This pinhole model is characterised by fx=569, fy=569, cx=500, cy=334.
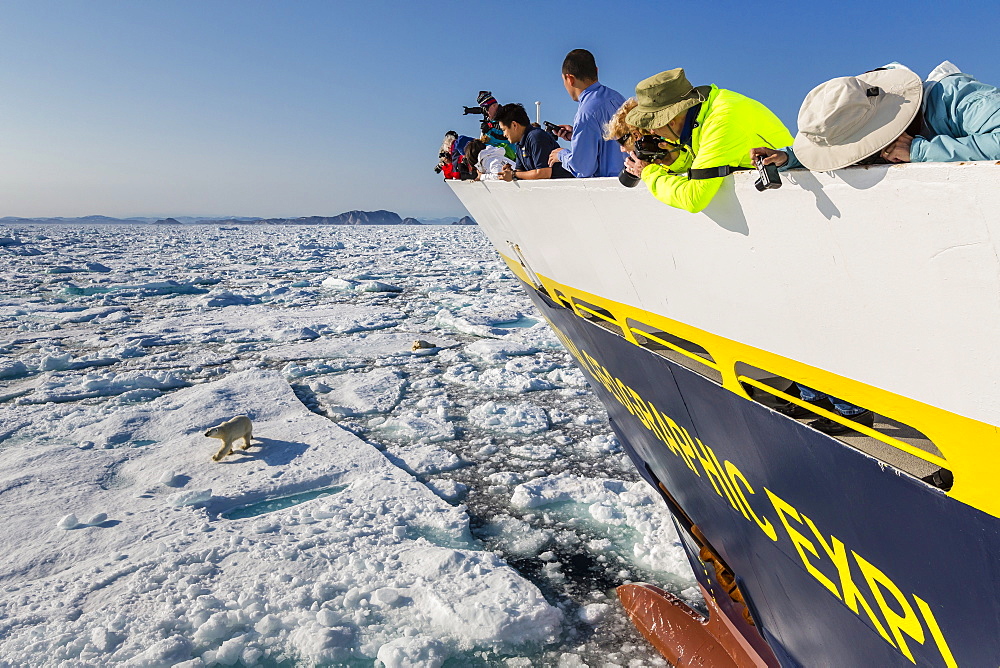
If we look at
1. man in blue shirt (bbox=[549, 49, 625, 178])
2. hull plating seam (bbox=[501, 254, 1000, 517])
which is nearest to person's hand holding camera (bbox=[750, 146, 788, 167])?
hull plating seam (bbox=[501, 254, 1000, 517])

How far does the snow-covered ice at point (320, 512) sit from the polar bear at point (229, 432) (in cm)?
10

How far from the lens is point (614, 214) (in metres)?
1.84

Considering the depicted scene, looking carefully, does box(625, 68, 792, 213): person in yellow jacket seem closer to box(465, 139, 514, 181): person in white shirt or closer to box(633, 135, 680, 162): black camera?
box(633, 135, 680, 162): black camera

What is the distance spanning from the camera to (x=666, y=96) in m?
1.50

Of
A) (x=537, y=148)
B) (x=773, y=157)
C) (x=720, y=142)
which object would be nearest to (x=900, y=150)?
(x=773, y=157)

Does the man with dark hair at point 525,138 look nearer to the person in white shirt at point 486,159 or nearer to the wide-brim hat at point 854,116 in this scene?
the person in white shirt at point 486,159

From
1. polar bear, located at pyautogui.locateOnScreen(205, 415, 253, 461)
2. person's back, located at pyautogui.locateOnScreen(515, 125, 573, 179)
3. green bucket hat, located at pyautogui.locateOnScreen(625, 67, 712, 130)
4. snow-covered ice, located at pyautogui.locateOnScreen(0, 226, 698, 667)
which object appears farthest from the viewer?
polar bear, located at pyautogui.locateOnScreen(205, 415, 253, 461)

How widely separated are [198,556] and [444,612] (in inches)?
53.4

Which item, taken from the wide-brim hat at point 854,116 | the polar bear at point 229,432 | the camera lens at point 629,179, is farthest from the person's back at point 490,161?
the polar bear at point 229,432

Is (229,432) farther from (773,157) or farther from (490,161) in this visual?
(773,157)

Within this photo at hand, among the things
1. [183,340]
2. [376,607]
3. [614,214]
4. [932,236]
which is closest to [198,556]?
[376,607]

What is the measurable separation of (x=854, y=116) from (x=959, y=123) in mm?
186

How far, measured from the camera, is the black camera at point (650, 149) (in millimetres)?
1438

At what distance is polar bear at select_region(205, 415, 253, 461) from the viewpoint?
13.8 ft
